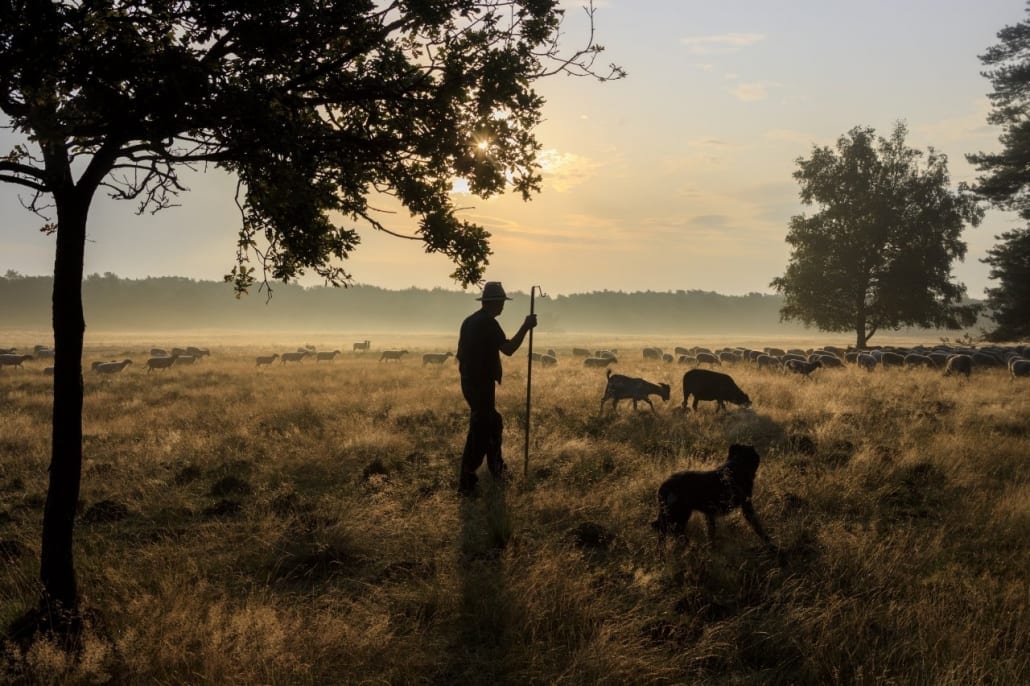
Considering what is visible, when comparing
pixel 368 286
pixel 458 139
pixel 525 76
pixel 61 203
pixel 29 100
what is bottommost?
pixel 61 203

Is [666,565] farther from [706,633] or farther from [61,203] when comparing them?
[61,203]

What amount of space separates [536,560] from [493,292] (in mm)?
3812

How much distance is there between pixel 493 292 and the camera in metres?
7.71

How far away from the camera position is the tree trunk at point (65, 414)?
14.3 feet

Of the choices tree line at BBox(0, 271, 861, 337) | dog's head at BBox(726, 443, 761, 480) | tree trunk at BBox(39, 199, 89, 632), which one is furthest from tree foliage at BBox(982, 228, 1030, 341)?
tree line at BBox(0, 271, 861, 337)

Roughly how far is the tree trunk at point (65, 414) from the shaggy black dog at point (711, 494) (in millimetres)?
5238

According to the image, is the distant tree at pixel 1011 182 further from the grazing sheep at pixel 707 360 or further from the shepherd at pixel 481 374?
the shepherd at pixel 481 374

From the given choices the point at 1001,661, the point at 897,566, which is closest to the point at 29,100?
the point at 1001,661

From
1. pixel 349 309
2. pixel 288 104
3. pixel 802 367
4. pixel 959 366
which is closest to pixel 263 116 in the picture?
pixel 288 104

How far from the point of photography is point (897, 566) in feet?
16.6

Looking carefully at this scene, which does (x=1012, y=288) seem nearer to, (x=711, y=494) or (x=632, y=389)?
(x=632, y=389)

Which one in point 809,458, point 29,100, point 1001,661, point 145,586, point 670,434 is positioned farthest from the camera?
point 670,434

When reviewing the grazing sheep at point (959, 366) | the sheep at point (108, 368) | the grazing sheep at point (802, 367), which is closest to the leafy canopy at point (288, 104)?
the grazing sheep at point (802, 367)

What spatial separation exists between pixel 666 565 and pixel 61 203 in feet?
20.1
